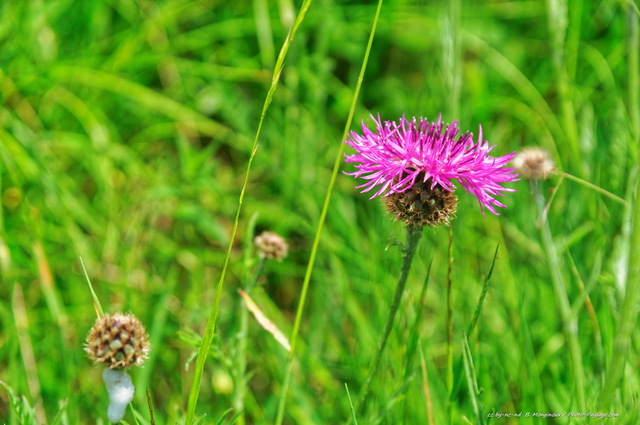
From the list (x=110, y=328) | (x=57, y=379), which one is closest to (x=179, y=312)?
(x=57, y=379)

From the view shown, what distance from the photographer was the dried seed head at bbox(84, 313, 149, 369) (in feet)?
3.47

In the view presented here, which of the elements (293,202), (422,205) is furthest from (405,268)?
(293,202)

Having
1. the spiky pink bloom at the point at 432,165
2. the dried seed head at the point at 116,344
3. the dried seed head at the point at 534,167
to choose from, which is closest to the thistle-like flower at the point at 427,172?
the spiky pink bloom at the point at 432,165

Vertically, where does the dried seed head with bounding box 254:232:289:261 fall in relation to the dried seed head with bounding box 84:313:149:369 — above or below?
above

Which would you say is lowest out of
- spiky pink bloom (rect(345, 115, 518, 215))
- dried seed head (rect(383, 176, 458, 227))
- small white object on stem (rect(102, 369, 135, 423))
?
small white object on stem (rect(102, 369, 135, 423))

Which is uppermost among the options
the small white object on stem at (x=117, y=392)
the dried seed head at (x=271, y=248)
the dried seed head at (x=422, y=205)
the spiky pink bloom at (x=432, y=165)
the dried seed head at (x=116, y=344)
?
the spiky pink bloom at (x=432, y=165)

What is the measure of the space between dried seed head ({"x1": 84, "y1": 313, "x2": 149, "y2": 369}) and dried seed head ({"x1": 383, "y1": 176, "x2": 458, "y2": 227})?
45 centimetres

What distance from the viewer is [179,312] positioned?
2.09 m

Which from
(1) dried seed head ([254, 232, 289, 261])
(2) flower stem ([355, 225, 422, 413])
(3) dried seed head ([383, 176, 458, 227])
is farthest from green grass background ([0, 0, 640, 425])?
(3) dried seed head ([383, 176, 458, 227])

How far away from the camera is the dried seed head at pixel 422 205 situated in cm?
114

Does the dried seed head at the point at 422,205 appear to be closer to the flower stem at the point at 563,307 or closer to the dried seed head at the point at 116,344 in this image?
the flower stem at the point at 563,307

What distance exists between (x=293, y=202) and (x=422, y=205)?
1210 millimetres

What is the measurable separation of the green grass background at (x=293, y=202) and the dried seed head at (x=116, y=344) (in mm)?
300

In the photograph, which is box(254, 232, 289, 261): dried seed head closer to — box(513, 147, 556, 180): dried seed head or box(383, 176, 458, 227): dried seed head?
box(383, 176, 458, 227): dried seed head
